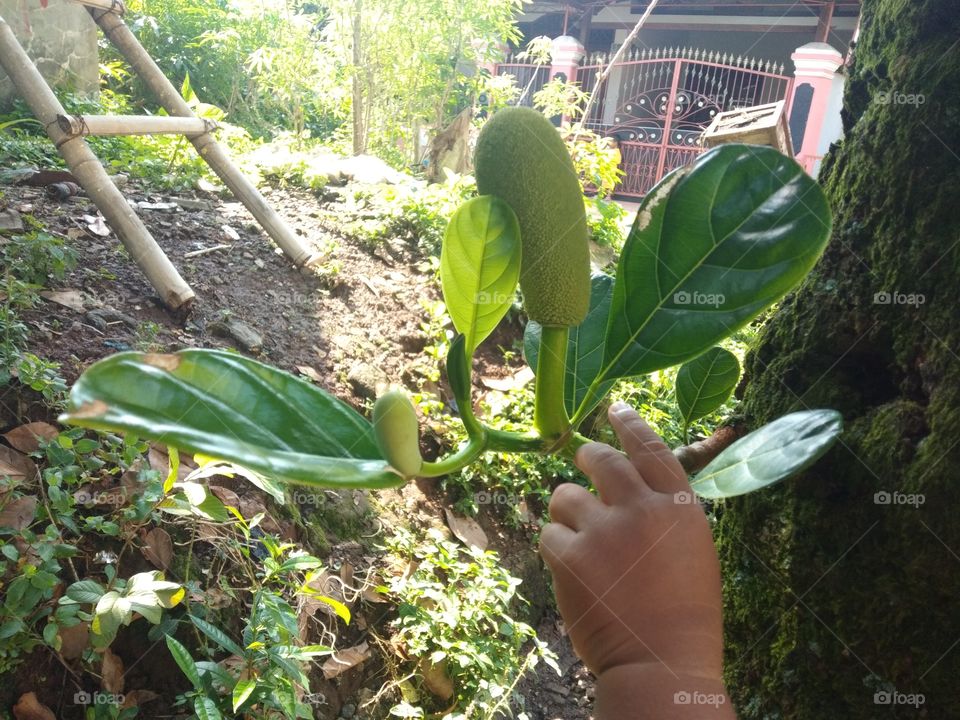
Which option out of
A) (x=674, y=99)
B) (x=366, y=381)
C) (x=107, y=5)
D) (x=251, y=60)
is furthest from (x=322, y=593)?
(x=674, y=99)

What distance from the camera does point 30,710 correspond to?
911 millimetres

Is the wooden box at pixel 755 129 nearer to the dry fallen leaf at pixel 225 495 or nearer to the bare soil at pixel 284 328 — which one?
the bare soil at pixel 284 328

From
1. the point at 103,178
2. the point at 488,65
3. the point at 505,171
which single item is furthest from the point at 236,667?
the point at 488,65

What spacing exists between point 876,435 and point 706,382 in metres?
0.15

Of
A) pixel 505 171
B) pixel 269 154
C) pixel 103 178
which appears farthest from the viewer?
pixel 269 154

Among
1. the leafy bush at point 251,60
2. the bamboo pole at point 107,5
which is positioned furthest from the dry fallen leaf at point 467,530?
the leafy bush at point 251,60

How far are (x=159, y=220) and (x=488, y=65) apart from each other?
354 cm

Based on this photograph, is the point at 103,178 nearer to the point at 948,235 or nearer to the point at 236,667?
the point at 236,667

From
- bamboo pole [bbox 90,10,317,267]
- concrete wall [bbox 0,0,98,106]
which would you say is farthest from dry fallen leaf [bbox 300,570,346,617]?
concrete wall [bbox 0,0,98,106]

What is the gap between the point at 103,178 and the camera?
5.63 feet

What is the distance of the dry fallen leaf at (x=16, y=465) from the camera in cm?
104

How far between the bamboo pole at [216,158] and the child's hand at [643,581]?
183 cm

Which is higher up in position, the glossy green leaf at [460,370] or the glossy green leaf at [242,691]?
the glossy green leaf at [460,370]

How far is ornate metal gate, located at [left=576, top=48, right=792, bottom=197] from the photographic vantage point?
16.2 ft
